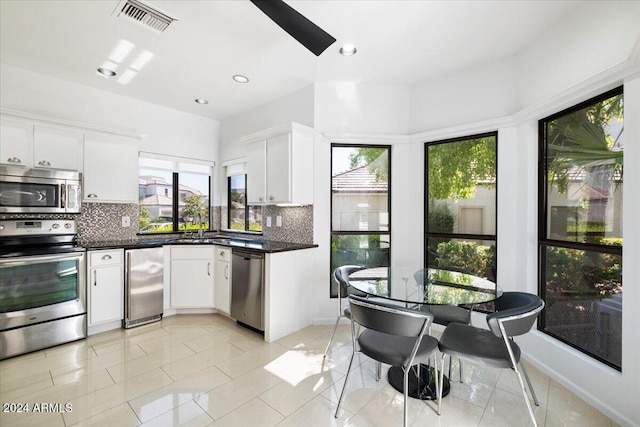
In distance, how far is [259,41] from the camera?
8.63 ft

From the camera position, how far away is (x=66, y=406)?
1977mm

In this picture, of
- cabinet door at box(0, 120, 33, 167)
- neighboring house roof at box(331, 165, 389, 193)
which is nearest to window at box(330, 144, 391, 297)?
neighboring house roof at box(331, 165, 389, 193)

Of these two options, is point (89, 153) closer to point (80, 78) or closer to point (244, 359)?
point (80, 78)

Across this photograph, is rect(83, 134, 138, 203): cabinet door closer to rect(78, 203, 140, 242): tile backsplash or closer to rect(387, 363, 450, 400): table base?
rect(78, 203, 140, 242): tile backsplash

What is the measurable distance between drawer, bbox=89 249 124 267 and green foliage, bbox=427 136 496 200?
11.9 ft

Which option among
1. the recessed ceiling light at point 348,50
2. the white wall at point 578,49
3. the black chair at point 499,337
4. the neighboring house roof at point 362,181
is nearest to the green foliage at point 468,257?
the black chair at point 499,337

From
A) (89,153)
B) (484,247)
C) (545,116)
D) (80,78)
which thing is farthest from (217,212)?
(545,116)

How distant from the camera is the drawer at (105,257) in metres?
3.06

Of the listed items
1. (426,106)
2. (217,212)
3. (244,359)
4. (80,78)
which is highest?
(80,78)

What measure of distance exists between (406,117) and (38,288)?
4.29 meters

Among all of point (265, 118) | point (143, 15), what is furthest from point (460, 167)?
point (143, 15)

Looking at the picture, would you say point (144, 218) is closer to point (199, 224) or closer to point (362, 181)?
point (199, 224)

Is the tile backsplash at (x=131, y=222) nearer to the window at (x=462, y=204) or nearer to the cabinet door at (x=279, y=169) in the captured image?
the cabinet door at (x=279, y=169)

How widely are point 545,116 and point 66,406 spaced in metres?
4.33
